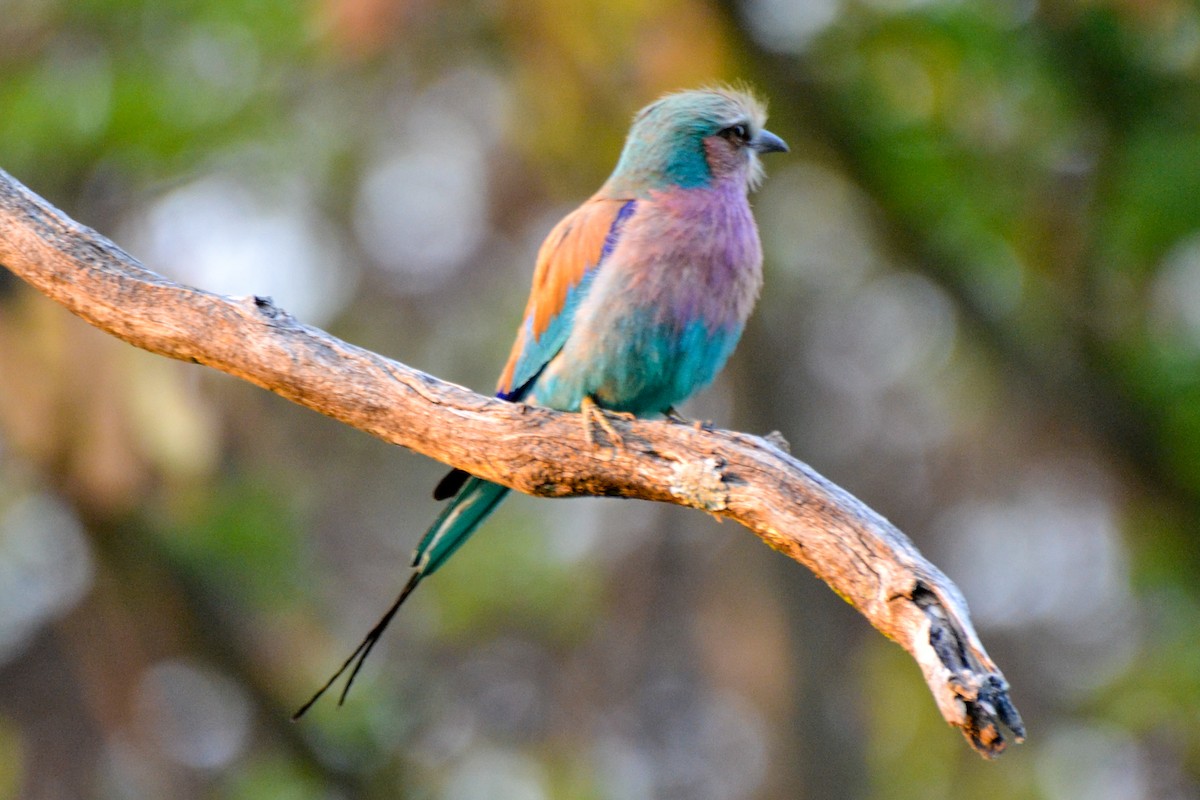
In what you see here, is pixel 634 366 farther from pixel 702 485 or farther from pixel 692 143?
pixel 692 143

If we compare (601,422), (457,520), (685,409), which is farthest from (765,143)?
(685,409)

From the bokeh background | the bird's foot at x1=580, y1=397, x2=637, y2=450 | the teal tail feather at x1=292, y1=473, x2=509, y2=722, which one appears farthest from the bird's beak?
the bokeh background

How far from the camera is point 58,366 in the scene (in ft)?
24.3

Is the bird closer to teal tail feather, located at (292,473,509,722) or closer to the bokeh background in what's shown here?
teal tail feather, located at (292,473,509,722)

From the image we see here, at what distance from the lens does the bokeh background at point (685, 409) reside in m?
7.80

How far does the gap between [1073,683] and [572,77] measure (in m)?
5.75

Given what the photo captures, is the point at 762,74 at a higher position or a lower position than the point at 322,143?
higher

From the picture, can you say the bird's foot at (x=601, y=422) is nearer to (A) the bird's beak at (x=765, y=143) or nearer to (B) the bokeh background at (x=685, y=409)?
(A) the bird's beak at (x=765, y=143)

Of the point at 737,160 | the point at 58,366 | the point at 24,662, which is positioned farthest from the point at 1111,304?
the point at 24,662

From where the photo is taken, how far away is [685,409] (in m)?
9.55

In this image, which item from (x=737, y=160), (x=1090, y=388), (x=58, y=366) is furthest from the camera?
(x=1090, y=388)

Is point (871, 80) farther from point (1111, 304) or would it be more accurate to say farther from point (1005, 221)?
point (1111, 304)

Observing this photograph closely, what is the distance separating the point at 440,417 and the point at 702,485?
2.63 feet

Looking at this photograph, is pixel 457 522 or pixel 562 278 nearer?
pixel 457 522
